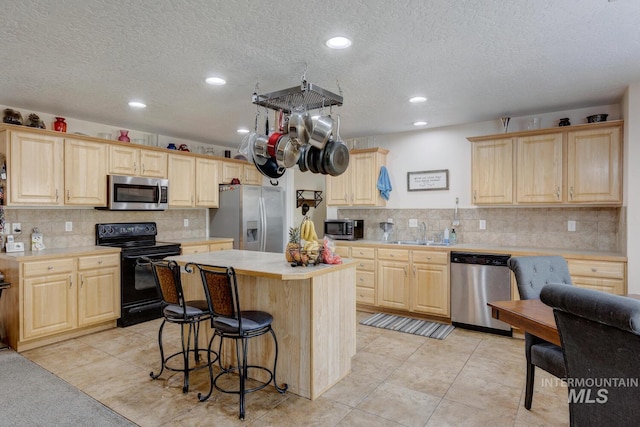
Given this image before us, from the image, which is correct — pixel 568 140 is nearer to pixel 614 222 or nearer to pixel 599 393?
pixel 614 222

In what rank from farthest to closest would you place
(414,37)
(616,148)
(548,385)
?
1. (616,148)
2. (548,385)
3. (414,37)

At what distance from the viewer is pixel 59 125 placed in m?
4.05

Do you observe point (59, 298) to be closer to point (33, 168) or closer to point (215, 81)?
point (33, 168)

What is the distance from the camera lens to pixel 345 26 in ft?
7.32

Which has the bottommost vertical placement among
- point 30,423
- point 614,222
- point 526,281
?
point 30,423

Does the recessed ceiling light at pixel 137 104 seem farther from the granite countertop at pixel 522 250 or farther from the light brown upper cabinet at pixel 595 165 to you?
the light brown upper cabinet at pixel 595 165

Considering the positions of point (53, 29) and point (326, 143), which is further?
point (326, 143)

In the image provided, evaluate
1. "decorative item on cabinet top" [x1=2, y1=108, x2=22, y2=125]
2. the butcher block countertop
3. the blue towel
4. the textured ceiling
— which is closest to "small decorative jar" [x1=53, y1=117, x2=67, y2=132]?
the textured ceiling

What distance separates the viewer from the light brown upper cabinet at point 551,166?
3650 mm

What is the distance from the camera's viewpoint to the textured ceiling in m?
2.07

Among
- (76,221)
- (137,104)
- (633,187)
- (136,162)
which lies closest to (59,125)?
(136,162)

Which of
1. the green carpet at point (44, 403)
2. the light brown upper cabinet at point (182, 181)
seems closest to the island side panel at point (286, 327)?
the green carpet at point (44, 403)

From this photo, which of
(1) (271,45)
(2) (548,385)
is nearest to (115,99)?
(1) (271,45)

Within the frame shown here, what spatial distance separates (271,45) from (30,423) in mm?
2842
